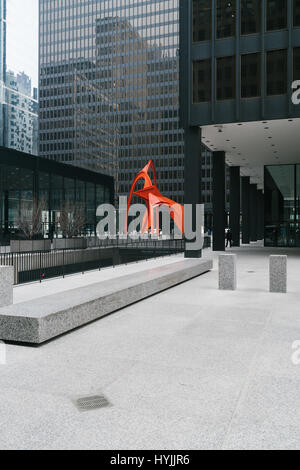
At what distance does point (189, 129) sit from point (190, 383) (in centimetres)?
2159

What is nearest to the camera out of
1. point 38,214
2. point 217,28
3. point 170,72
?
point 217,28

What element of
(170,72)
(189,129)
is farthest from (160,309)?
(170,72)

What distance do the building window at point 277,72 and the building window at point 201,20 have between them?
158 inches

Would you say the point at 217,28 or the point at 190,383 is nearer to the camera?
the point at 190,383

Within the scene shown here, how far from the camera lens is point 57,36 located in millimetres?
131125

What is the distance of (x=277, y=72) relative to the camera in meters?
22.8

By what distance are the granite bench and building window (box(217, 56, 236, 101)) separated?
52.1 feet

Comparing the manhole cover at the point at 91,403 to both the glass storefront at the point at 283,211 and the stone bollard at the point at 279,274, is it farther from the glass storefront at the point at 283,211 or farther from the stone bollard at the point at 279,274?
the glass storefront at the point at 283,211

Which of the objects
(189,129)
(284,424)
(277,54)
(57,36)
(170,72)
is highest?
(57,36)

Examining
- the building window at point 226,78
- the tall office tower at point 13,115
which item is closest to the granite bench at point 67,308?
the building window at point 226,78

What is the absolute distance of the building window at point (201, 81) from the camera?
79.2 feet

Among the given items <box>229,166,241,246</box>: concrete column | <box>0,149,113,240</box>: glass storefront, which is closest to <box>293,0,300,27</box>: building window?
<box>229,166,241,246</box>: concrete column

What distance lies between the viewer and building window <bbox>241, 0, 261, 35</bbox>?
2311cm
